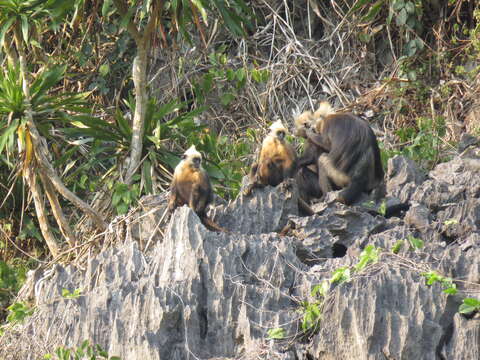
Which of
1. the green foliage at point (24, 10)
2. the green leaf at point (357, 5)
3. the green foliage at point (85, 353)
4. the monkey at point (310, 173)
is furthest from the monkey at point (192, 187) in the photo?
the green leaf at point (357, 5)

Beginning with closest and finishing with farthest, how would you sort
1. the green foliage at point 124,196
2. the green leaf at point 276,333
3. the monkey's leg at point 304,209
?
the green leaf at point 276,333 → the monkey's leg at point 304,209 → the green foliage at point 124,196

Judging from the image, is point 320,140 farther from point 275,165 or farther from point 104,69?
point 104,69

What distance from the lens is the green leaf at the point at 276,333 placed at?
17.9 ft

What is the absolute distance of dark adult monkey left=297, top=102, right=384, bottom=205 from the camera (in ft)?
27.2

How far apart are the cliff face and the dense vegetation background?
103 inches

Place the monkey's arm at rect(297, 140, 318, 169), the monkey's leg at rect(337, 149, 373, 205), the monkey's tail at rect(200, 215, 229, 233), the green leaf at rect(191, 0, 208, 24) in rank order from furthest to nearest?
the green leaf at rect(191, 0, 208, 24), the monkey's arm at rect(297, 140, 318, 169), the monkey's leg at rect(337, 149, 373, 205), the monkey's tail at rect(200, 215, 229, 233)

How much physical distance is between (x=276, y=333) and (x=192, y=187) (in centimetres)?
259

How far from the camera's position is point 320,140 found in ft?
28.1

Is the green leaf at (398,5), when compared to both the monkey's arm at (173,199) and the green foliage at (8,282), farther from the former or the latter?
the green foliage at (8,282)

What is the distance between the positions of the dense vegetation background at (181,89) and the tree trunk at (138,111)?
0.01 m

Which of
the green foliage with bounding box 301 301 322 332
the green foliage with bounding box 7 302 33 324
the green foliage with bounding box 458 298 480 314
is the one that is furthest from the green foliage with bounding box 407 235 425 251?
the green foliage with bounding box 7 302 33 324

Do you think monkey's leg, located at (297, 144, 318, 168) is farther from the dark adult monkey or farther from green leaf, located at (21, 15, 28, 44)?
green leaf, located at (21, 15, 28, 44)

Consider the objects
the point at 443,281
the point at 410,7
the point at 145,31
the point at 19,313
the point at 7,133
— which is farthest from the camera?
the point at 410,7

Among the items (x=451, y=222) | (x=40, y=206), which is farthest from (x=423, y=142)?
(x=40, y=206)
